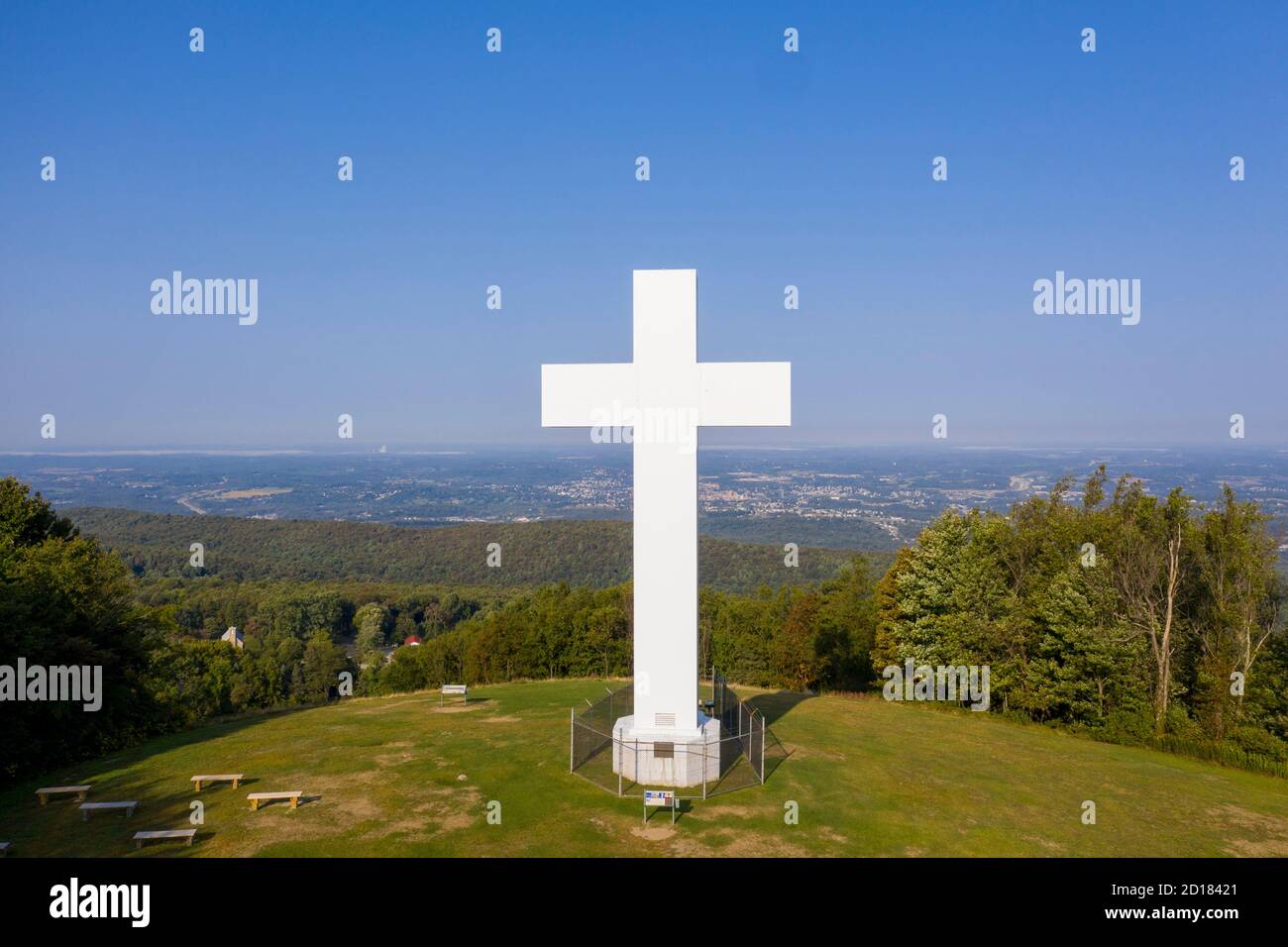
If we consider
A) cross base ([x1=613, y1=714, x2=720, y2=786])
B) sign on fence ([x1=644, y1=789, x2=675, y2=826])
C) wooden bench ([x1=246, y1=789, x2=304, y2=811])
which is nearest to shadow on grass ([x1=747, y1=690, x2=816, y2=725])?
cross base ([x1=613, y1=714, x2=720, y2=786])

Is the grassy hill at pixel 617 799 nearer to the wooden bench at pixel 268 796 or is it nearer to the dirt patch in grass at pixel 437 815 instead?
the dirt patch in grass at pixel 437 815

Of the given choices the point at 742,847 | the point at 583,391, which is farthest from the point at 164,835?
the point at 583,391

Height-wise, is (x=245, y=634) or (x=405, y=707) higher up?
(x=405, y=707)

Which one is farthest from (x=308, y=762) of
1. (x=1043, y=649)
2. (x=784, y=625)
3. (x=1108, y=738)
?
(x=784, y=625)

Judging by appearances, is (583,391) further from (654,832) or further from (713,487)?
(713,487)

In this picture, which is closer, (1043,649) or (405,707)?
(405,707)

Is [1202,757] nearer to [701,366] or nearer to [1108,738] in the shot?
[1108,738]

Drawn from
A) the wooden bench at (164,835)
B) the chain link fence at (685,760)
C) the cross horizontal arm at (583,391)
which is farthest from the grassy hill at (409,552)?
the wooden bench at (164,835)
